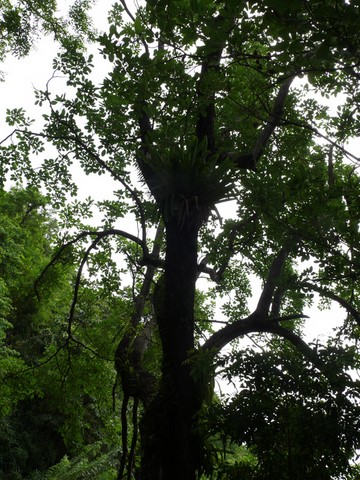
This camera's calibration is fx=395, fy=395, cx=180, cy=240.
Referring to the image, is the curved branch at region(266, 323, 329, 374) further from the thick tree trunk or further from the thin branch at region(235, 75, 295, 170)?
the thin branch at region(235, 75, 295, 170)

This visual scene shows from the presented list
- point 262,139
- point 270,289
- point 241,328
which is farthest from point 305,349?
point 262,139

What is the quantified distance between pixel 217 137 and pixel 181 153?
126 cm

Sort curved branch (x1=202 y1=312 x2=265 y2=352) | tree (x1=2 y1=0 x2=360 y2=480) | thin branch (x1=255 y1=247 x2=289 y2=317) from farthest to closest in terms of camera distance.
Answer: thin branch (x1=255 y1=247 x2=289 y2=317)
curved branch (x1=202 y1=312 x2=265 y2=352)
tree (x1=2 y1=0 x2=360 y2=480)

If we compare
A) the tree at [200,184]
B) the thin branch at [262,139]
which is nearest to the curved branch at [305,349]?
the tree at [200,184]

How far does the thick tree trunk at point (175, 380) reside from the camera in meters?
3.18

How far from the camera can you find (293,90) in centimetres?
573

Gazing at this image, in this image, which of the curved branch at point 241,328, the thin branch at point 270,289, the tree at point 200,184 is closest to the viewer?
the tree at point 200,184

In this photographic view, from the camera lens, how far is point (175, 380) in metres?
3.40

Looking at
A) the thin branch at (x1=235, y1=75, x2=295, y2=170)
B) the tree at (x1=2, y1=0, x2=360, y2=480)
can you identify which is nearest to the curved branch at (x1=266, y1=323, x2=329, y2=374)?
the tree at (x1=2, y1=0, x2=360, y2=480)

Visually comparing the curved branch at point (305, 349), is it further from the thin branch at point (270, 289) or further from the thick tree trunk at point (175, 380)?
the thick tree trunk at point (175, 380)

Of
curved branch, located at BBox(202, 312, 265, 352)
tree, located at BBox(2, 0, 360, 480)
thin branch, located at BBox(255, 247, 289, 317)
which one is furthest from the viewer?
thin branch, located at BBox(255, 247, 289, 317)

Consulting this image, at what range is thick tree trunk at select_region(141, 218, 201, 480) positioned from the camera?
3180 millimetres

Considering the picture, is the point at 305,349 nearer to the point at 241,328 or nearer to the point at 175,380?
the point at 241,328

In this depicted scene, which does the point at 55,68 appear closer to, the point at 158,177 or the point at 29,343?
the point at 158,177
